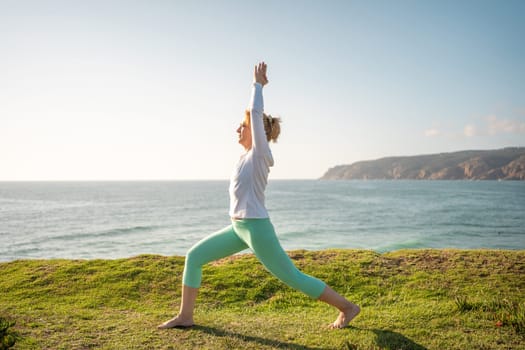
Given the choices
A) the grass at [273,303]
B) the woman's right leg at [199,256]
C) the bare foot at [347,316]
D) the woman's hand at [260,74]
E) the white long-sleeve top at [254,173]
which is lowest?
the grass at [273,303]

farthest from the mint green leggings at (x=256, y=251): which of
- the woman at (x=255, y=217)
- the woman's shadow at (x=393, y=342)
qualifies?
the woman's shadow at (x=393, y=342)

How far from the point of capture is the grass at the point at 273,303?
364 centimetres

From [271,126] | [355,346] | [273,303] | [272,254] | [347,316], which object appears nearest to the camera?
[355,346]

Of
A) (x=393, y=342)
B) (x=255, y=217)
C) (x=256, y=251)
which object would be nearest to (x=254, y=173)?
(x=255, y=217)

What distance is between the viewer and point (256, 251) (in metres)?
3.54

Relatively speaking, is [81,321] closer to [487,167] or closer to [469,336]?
[469,336]

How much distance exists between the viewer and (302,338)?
12.3ft

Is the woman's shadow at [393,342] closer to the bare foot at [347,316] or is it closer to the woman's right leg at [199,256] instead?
the bare foot at [347,316]

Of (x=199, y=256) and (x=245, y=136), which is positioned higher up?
(x=245, y=136)

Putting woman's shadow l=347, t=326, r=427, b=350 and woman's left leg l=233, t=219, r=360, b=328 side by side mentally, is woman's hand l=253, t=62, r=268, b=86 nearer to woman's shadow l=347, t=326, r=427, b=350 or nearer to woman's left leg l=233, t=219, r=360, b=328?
woman's left leg l=233, t=219, r=360, b=328

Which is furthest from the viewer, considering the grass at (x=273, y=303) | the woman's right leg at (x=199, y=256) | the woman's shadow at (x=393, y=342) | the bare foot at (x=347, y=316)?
the bare foot at (x=347, y=316)

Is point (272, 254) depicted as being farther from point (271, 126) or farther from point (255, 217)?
point (271, 126)

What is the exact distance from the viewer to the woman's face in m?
3.70

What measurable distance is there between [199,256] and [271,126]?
5.11ft
